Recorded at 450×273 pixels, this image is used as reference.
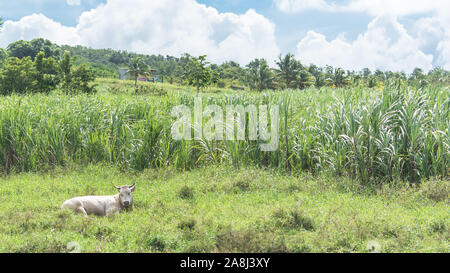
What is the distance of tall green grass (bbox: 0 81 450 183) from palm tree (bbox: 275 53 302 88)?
3527 centimetres

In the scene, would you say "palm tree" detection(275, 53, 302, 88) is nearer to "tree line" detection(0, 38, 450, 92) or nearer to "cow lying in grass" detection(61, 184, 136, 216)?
"tree line" detection(0, 38, 450, 92)

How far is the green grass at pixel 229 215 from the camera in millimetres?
3699

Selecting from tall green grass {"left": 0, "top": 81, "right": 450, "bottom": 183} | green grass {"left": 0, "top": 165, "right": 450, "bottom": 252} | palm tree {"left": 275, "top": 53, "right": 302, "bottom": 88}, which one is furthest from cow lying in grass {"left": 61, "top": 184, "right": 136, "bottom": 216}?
palm tree {"left": 275, "top": 53, "right": 302, "bottom": 88}

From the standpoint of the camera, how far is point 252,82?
45.5 metres

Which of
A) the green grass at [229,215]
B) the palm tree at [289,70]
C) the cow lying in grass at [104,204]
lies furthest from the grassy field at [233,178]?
the palm tree at [289,70]

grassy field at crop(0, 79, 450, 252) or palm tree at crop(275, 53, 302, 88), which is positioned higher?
palm tree at crop(275, 53, 302, 88)

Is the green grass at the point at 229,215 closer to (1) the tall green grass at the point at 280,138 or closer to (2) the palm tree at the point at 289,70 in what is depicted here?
(1) the tall green grass at the point at 280,138

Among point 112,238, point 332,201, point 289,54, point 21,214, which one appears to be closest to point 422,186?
point 332,201

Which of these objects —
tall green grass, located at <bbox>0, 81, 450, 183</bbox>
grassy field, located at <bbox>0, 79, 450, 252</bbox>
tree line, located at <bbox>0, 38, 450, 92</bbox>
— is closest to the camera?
grassy field, located at <bbox>0, 79, 450, 252</bbox>

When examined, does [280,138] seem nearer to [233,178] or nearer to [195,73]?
[233,178]

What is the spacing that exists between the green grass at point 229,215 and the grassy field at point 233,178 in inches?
0.8

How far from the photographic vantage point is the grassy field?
385 centimetres
